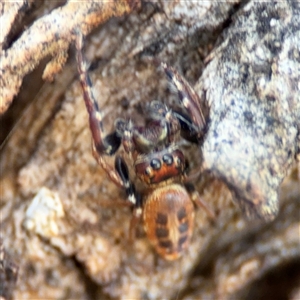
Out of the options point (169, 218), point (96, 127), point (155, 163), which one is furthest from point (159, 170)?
point (96, 127)

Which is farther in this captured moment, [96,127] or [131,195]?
[131,195]

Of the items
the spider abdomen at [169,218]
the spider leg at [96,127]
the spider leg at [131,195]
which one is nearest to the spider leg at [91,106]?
the spider leg at [96,127]

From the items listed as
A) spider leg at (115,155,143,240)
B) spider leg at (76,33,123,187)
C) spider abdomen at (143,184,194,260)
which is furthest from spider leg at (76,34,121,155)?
spider abdomen at (143,184,194,260)

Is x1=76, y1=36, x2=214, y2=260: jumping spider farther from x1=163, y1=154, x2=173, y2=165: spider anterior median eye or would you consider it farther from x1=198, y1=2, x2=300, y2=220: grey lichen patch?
x1=198, y1=2, x2=300, y2=220: grey lichen patch

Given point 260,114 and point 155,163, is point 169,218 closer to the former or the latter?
point 155,163

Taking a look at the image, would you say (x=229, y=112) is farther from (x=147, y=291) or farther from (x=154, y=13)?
(x=147, y=291)

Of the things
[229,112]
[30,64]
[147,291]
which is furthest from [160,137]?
[147,291]
